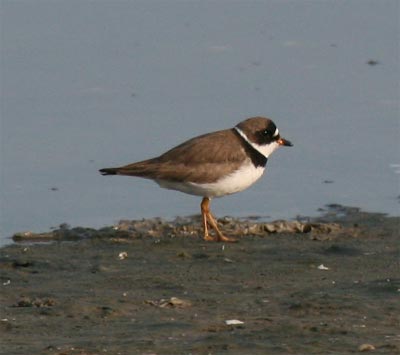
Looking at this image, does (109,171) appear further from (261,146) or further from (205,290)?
(205,290)

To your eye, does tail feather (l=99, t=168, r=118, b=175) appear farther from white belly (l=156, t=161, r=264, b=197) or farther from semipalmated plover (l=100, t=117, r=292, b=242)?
white belly (l=156, t=161, r=264, b=197)

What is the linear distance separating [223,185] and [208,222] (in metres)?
0.29

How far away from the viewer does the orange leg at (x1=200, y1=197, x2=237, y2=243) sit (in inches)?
401

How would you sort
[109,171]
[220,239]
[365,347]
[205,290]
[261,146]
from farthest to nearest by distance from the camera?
[261,146]
[109,171]
[220,239]
[205,290]
[365,347]

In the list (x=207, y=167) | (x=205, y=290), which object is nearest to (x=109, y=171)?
(x=207, y=167)

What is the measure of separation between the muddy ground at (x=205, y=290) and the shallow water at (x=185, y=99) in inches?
24.4

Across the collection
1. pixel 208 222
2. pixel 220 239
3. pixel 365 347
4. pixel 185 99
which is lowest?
pixel 365 347

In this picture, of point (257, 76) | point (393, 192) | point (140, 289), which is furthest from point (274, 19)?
point (140, 289)

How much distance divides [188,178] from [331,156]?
197 cm

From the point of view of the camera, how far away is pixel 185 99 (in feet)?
43.1

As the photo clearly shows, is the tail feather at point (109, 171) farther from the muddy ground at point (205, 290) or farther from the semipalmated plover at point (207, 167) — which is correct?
the muddy ground at point (205, 290)

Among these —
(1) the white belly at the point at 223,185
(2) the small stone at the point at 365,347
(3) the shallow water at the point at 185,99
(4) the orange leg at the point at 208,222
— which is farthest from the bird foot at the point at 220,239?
(2) the small stone at the point at 365,347

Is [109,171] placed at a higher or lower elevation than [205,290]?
higher

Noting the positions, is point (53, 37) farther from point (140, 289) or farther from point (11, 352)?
point (11, 352)
